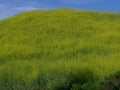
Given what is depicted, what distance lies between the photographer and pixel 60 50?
24.0 meters

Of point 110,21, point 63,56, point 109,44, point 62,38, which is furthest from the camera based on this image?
point 110,21

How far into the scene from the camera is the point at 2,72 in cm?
2012

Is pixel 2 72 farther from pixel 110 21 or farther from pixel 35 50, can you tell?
pixel 110 21

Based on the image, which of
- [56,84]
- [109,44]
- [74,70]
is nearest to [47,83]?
[56,84]

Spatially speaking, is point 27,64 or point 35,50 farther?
point 35,50

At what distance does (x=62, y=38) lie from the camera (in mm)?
26609

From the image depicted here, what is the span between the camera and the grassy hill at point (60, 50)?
743 inches

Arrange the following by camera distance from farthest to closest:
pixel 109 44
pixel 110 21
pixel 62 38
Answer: pixel 110 21 < pixel 62 38 < pixel 109 44

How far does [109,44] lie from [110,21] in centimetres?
559

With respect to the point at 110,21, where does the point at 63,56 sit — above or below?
below

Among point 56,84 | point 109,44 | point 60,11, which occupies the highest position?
point 60,11

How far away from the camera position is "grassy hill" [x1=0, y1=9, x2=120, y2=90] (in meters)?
18.9

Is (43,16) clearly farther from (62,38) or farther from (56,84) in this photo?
(56,84)

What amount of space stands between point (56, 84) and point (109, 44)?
22.6ft
